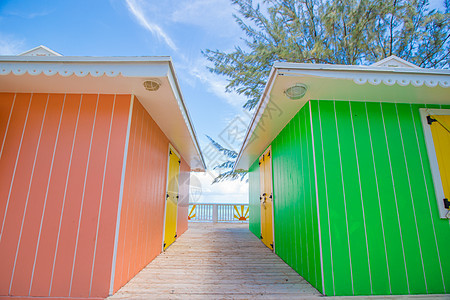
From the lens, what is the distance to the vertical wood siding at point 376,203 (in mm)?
2045

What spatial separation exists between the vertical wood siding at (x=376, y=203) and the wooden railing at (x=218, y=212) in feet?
23.0

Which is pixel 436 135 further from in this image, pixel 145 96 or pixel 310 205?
pixel 145 96

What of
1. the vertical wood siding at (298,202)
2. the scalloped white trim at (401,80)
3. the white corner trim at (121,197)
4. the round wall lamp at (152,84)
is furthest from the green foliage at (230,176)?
the scalloped white trim at (401,80)

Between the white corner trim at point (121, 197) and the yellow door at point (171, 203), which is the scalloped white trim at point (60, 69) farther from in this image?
the yellow door at point (171, 203)

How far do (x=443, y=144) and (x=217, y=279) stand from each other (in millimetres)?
3105

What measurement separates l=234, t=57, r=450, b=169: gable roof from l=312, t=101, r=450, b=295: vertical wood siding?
→ 0.51 feet

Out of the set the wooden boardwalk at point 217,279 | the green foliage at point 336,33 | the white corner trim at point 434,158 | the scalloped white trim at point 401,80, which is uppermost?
the green foliage at point 336,33

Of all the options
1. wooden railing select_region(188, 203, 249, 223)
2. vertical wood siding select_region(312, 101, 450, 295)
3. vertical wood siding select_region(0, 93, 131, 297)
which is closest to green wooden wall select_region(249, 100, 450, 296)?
vertical wood siding select_region(312, 101, 450, 295)

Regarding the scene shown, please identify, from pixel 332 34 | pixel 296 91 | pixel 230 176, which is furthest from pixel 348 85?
pixel 230 176

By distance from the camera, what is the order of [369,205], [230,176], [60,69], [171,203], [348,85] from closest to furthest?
[60,69] → [348,85] → [369,205] → [171,203] → [230,176]

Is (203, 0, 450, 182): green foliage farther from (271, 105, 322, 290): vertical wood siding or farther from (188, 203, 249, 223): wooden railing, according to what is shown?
(188, 203, 249, 223): wooden railing

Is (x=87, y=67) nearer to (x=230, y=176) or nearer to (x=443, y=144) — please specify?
(x=443, y=144)

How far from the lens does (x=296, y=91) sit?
217 centimetres

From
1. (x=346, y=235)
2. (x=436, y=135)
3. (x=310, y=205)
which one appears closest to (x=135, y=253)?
(x=310, y=205)
